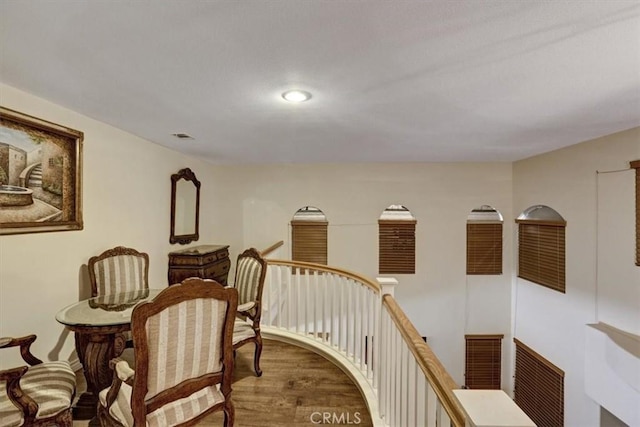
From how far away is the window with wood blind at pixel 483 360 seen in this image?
18.5 ft

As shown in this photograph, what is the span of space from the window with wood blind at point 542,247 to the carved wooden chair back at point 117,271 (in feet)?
17.7

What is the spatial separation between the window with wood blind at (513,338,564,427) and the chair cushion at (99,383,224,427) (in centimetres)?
496

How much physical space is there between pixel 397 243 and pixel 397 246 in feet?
0.18

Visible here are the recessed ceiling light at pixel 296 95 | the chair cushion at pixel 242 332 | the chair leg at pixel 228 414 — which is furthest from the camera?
the chair cushion at pixel 242 332

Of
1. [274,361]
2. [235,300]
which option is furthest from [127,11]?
[274,361]

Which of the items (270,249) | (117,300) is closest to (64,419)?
(117,300)

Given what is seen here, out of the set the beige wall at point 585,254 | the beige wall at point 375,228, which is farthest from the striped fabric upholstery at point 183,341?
the beige wall at point 585,254

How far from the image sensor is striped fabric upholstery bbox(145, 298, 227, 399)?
1.51 m

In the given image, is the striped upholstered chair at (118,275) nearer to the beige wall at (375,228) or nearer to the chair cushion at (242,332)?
the beige wall at (375,228)

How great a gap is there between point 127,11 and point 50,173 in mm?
1789

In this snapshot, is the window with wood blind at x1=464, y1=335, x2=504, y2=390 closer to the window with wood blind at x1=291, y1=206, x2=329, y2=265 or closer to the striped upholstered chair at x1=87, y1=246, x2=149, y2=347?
the window with wood blind at x1=291, y1=206, x2=329, y2=265

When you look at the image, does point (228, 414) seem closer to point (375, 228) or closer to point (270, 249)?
point (270, 249)

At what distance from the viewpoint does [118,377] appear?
5.11 feet

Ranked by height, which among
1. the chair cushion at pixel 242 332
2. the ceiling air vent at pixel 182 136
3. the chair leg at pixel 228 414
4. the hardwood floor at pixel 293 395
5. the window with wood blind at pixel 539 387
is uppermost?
the ceiling air vent at pixel 182 136
